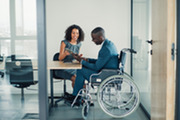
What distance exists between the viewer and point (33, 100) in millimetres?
Answer: 2688

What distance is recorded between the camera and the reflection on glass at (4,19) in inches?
100

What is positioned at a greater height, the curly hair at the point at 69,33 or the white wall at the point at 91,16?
the white wall at the point at 91,16

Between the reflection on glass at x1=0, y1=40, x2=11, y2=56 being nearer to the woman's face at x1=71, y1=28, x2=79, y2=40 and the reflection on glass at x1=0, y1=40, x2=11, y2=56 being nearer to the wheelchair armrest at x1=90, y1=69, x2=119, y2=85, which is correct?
the wheelchair armrest at x1=90, y1=69, x2=119, y2=85

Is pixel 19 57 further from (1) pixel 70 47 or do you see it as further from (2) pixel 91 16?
(2) pixel 91 16

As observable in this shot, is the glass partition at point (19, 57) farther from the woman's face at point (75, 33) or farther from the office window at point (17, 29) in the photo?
the woman's face at point (75, 33)

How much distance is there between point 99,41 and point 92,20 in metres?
1.34

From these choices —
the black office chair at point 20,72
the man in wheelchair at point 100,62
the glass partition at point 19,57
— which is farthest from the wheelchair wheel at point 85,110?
the black office chair at point 20,72

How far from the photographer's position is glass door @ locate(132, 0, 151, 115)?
315cm

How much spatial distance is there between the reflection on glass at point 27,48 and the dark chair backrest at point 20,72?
13cm

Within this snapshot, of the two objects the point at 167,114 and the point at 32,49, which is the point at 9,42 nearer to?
the point at 32,49

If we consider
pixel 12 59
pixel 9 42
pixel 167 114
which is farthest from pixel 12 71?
pixel 167 114

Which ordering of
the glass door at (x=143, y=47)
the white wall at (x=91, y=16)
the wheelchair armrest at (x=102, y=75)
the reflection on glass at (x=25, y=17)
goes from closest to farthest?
1. the reflection on glass at (x=25, y=17)
2. the wheelchair armrest at (x=102, y=75)
3. the glass door at (x=143, y=47)
4. the white wall at (x=91, y=16)

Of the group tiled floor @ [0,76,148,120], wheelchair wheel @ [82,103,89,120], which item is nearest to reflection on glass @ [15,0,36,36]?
tiled floor @ [0,76,148,120]

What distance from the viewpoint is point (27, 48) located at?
8.38 feet
